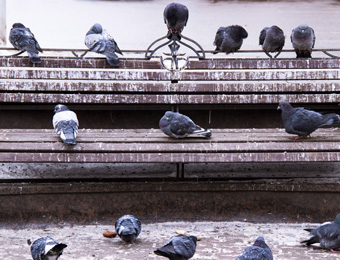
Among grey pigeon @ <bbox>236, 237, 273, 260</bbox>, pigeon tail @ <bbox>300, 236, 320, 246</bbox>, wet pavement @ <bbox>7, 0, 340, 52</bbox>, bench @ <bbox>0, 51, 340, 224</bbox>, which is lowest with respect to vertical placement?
pigeon tail @ <bbox>300, 236, 320, 246</bbox>

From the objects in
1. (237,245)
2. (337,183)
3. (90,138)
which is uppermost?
(90,138)

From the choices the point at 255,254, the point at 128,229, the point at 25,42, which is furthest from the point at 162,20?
the point at 255,254

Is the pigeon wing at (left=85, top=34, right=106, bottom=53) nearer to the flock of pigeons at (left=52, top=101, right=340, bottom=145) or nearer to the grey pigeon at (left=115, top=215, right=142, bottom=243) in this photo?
the flock of pigeons at (left=52, top=101, right=340, bottom=145)

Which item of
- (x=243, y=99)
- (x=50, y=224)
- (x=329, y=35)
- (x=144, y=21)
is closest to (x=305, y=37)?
(x=243, y=99)

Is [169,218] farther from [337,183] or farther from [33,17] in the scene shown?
[33,17]

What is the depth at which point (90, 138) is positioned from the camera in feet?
14.8

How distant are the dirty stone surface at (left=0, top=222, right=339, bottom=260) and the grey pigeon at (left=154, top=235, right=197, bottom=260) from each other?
17.4 inches

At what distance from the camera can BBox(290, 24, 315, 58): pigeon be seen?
606cm

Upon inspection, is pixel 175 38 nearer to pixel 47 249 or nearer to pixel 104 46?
pixel 104 46

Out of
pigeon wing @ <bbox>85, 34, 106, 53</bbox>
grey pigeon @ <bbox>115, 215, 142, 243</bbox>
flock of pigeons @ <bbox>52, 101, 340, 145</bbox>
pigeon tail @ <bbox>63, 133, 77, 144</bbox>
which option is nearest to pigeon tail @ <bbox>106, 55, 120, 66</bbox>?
pigeon wing @ <bbox>85, 34, 106, 53</bbox>

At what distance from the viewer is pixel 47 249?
3398mm

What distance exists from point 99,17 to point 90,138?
359 cm

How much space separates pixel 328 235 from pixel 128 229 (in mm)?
1133

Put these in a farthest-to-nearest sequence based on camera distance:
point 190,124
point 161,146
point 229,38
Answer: point 229,38 < point 190,124 < point 161,146
